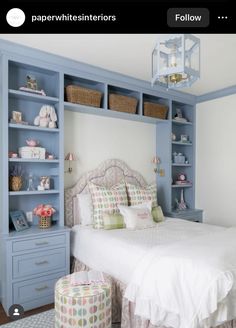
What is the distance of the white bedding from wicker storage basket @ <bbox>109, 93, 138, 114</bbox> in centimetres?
146

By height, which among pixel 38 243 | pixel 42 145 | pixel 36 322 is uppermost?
pixel 42 145

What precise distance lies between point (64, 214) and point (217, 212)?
229 centimetres

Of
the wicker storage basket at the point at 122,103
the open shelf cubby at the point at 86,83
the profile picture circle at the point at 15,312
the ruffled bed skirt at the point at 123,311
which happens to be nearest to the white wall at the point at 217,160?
the wicker storage basket at the point at 122,103

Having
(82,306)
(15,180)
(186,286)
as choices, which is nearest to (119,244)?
(82,306)

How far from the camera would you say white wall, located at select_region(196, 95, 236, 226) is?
3.62 metres

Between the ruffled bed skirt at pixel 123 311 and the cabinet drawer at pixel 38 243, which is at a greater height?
the cabinet drawer at pixel 38 243

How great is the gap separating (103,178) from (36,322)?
65.9 inches

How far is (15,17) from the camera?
4.11 ft

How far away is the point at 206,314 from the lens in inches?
55.3

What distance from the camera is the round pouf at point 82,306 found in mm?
1689

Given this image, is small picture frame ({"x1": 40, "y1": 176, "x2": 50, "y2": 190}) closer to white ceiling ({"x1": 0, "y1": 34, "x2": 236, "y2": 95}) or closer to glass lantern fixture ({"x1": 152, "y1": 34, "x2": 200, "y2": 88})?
white ceiling ({"x1": 0, "y1": 34, "x2": 236, "y2": 95})

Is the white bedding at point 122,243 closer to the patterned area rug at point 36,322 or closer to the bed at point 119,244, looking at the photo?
the bed at point 119,244

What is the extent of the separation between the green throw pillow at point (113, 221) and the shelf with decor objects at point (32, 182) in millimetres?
403

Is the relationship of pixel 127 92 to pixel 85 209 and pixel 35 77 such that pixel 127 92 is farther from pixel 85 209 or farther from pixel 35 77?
pixel 85 209
